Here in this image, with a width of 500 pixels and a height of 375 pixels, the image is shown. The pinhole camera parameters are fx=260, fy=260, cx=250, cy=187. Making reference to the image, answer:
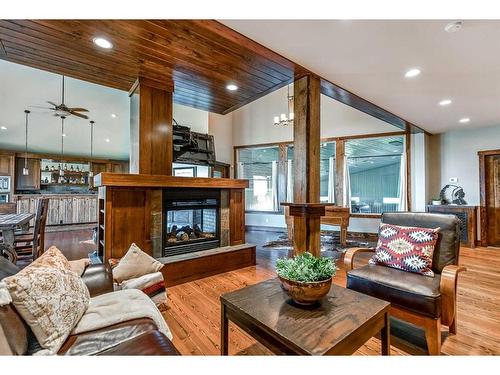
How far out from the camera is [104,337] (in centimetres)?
137

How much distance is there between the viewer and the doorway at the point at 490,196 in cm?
536

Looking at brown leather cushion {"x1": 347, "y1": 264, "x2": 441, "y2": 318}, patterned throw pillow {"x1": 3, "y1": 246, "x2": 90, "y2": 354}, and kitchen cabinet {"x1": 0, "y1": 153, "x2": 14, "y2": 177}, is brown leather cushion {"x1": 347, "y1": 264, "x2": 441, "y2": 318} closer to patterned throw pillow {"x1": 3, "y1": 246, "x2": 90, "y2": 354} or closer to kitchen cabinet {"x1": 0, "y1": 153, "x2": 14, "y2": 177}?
patterned throw pillow {"x1": 3, "y1": 246, "x2": 90, "y2": 354}

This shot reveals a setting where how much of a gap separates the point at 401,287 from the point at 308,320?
0.99 m

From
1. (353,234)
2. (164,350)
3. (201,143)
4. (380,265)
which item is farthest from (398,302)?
(353,234)

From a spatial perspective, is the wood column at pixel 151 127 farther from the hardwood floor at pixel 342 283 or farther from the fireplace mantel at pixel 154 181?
the hardwood floor at pixel 342 283

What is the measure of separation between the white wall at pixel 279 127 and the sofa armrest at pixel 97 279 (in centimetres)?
593

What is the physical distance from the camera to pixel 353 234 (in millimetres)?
6406

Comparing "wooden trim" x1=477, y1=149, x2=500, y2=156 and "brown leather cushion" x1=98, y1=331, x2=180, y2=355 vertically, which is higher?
"wooden trim" x1=477, y1=149, x2=500, y2=156

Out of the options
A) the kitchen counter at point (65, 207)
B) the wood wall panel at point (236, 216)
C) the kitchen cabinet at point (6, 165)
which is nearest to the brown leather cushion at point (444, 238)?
the wood wall panel at point (236, 216)

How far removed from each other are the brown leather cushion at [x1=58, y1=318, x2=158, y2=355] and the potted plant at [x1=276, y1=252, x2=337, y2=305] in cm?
81

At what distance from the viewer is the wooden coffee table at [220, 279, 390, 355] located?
1.19 metres

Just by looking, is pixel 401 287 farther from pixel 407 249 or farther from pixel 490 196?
pixel 490 196

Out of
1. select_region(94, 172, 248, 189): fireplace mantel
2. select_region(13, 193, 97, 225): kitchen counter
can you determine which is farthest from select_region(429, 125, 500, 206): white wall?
select_region(13, 193, 97, 225): kitchen counter
